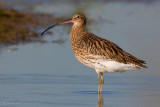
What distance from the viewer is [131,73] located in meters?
11.4

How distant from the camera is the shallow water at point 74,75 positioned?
8875 mm

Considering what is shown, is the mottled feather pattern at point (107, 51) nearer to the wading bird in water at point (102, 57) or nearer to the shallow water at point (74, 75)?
the wading bird in water at point (102, 57)

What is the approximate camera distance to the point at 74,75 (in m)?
10.8

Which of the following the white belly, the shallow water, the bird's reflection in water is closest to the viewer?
the bird's reflection in water

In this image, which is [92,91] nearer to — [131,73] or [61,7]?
[131,73]

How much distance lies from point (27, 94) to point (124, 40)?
5.48m

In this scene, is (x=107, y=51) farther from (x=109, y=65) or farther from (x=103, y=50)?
(x=109, y=65)

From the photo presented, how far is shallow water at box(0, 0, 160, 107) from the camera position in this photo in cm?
888

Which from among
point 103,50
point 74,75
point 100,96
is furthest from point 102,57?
point 100,96

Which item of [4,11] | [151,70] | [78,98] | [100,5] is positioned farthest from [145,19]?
[78,98]

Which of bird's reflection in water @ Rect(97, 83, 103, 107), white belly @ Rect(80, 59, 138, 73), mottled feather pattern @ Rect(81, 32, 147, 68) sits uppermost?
mottled feather pattern @ Rect(81, 32, 147, 68)

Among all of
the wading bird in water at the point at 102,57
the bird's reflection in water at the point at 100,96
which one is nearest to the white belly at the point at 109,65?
the wading bird in water at the point at 102,57

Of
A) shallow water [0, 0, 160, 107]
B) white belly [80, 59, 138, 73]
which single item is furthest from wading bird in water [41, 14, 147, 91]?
shallow water [0, 0, 160, 107]

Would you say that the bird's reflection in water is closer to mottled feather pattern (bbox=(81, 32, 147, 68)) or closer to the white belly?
the white belly
